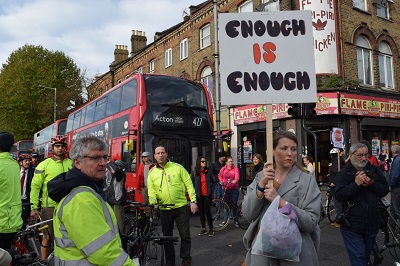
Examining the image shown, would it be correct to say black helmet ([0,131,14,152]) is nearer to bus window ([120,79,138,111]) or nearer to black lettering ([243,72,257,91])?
black lettering ([243,72,257,91])

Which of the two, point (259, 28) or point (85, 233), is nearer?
point (85, 233)

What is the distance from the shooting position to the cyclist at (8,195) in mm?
3980

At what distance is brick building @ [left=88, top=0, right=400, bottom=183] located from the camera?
16328 millimetres

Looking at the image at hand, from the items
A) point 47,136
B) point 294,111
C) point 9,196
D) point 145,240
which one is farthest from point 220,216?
point 47,136

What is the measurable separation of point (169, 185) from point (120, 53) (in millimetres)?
35114

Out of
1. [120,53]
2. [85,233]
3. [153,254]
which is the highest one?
[120,53]

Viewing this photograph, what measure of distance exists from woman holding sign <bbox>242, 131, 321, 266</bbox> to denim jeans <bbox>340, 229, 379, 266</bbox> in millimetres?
1492

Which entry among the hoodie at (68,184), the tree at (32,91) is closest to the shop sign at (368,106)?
the hoodie at (68,184)

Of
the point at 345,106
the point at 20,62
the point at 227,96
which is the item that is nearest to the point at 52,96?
the point at 20,62

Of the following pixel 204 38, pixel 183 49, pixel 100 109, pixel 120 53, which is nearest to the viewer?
pixel 100 109

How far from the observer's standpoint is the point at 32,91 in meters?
37.3

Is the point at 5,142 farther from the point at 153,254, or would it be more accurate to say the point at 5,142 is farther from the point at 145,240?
the point at 153,254

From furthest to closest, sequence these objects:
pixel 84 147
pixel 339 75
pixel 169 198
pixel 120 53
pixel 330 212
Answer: pixel 120 53
pixel 339 75
pixel 330 212
pixel 169 198
pixel 84 147

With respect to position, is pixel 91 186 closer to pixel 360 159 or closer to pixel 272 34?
pixel 272 34
